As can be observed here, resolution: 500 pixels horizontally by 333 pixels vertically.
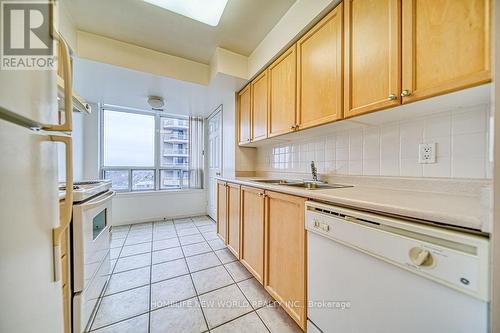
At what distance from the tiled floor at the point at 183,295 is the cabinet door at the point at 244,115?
1495 millimetres

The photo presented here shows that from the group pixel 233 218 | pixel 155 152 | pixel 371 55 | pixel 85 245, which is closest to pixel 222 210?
pixel 233 218

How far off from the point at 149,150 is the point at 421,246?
419cm

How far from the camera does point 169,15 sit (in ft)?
5.42

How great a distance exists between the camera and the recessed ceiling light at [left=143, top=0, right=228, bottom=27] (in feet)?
5.02

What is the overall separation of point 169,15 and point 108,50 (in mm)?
820

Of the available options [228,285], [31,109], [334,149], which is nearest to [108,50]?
[31,109]

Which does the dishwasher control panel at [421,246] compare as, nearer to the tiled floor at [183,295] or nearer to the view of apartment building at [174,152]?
the tiled floor at [183,295]

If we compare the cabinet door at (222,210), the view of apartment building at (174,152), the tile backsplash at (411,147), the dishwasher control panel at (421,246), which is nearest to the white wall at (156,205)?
the view of apartment building at (174,152)

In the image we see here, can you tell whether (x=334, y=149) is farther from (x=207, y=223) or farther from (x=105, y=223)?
(x=207, y=223)

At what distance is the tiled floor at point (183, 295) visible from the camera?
123cm

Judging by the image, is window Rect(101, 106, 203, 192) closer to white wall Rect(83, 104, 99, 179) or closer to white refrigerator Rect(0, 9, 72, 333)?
white wall Rect(83, 104, 99, 179)

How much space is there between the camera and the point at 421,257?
1.98 ft

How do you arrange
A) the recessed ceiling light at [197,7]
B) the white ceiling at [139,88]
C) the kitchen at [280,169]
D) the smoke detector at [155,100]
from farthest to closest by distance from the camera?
the smoke detector at [155,100], the white ceiling at [139,88], the recessed ceiling light at [197,7], the kitchen at [280,169]

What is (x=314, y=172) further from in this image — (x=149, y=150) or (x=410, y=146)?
(x=149, y=150)
